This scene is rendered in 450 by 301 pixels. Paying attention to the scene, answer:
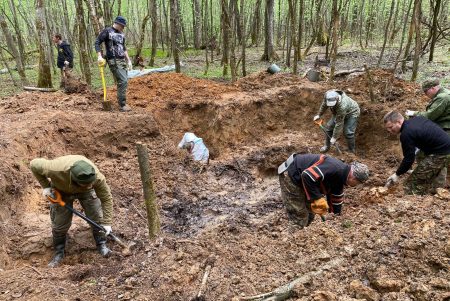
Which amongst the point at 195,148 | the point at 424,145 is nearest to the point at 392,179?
the point at 424,145

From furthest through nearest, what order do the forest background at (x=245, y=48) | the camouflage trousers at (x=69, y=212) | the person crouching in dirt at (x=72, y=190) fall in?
the forest background at (x=245, y=48), the camouflage trousers at (x=69, y=212), the person crouching in dirt at (x=72, y=190)

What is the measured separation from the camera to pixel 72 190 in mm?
4340

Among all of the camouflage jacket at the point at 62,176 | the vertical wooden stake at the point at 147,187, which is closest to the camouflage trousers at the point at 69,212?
the camouflage jacket at the point at 62,176

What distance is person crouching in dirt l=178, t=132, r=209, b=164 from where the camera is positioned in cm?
775

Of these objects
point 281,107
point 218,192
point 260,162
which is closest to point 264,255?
point 218,192

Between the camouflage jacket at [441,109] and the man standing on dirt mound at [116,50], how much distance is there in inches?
238

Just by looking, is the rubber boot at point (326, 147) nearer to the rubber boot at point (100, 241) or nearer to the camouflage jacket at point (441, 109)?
the camouflage jacket at point (441, 109)

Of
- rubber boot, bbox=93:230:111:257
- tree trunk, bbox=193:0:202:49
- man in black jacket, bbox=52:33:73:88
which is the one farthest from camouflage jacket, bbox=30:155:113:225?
tree trunk, bbox=193:0:202:49

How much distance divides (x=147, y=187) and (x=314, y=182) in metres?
1.92

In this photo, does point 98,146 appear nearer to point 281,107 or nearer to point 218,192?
point 218,192

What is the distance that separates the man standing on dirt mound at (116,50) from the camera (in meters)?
7.50

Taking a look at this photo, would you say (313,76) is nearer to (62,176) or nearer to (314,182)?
(314,182)

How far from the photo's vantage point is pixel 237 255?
3477mm

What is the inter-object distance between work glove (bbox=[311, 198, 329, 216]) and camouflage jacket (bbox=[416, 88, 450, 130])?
8.09 feet
